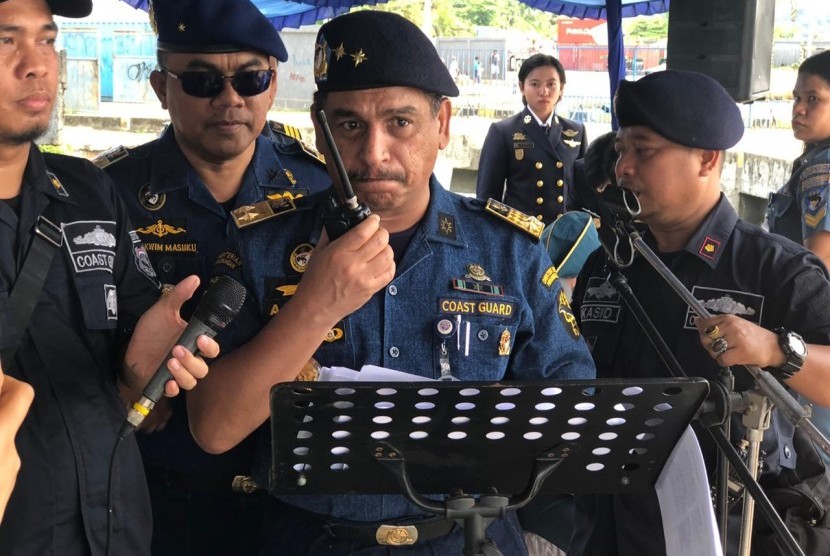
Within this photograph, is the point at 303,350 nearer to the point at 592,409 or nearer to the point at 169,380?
the point at 169,380

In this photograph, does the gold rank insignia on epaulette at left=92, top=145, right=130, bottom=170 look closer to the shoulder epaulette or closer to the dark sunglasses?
the dark sunglasses

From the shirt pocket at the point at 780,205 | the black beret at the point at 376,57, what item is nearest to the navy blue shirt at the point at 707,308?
the black beret at the point at 376,57

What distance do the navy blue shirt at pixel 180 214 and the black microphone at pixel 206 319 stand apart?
0.78 metres

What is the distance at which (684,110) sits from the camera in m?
2.69

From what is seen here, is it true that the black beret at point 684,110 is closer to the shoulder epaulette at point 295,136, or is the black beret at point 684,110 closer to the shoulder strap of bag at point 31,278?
the shoulder epaulette at point 295,136

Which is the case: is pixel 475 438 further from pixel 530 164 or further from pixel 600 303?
pixel 530 164

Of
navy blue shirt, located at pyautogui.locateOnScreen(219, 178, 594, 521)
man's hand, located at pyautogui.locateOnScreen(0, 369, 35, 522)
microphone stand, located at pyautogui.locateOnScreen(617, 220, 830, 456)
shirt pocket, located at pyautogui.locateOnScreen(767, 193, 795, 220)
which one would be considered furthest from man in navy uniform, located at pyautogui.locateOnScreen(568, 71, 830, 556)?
shirt pocket, located at pyautogui.locateOnScreen(767, 193, 795, 220)

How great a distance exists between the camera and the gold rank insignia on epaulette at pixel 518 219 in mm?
2150

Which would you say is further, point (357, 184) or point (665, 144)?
point (665, 144)

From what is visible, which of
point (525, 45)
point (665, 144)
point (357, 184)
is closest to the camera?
point (357, 184)

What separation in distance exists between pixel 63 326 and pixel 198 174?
1.09 m

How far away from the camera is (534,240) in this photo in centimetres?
215

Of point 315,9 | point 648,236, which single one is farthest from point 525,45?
point 648,236

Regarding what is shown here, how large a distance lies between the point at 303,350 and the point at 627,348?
4.27 feet
